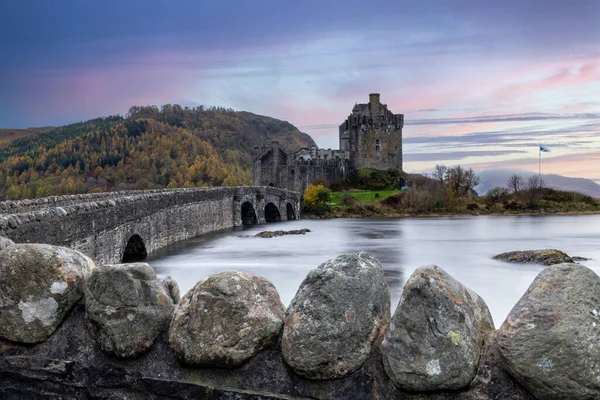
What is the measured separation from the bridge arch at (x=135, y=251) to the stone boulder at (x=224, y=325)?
612 inches

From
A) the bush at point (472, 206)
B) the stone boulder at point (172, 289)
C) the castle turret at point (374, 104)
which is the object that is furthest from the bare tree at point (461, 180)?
the stone boulder at point (172, 289)

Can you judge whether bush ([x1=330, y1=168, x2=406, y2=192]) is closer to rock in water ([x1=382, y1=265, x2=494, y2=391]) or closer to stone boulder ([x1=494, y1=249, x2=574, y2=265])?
stone boulder ([x1=494, y1=249, x2=574, y2=265])

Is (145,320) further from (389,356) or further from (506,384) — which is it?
(506,384)

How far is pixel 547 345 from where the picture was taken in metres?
2.35

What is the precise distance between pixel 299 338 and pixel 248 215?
123 feet

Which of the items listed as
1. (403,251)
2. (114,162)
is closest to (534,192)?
(403,251)

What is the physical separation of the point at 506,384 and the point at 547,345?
27 cm

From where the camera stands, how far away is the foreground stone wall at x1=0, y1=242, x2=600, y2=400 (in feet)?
7.87

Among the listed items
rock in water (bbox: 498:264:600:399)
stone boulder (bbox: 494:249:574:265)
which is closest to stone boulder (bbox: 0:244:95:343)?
rock in water (bbox: 498:264:600:399)

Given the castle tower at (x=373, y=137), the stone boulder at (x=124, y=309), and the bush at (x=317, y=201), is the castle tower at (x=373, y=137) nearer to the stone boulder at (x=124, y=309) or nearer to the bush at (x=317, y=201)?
the bush at (x=317, y=201)

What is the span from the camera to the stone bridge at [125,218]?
866cm

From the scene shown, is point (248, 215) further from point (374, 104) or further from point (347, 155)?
point (374, 104)

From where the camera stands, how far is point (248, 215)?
1580 inches

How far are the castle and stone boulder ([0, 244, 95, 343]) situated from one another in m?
61.2
